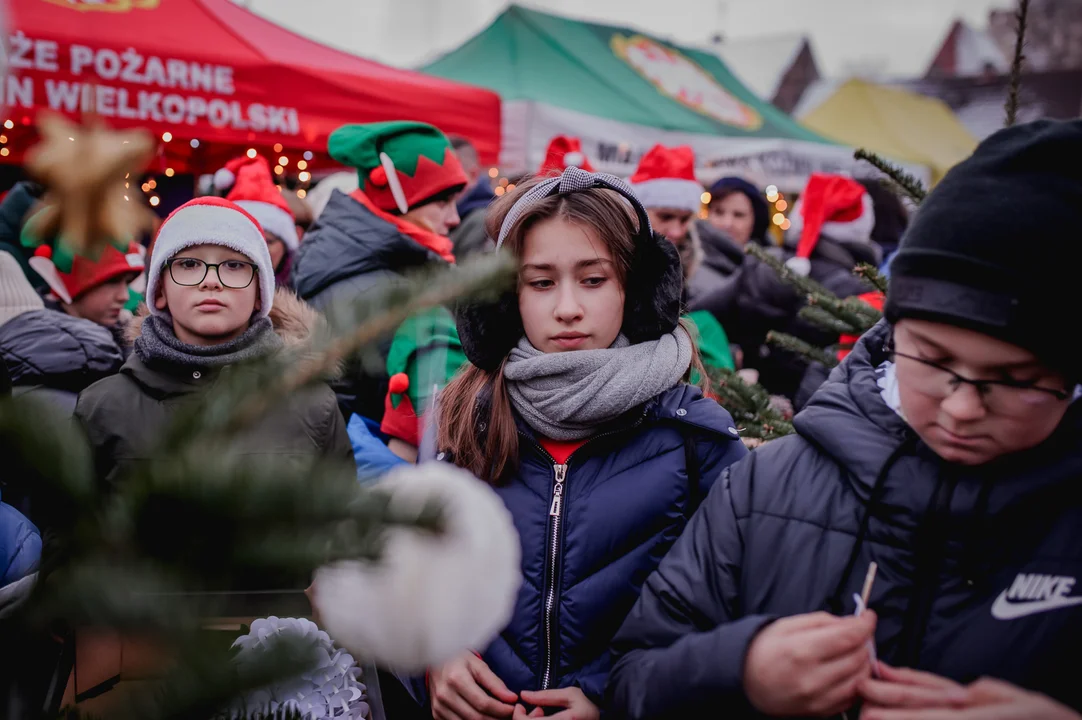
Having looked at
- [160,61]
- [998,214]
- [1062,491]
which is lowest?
[1062,491]

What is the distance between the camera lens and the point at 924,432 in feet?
4.13

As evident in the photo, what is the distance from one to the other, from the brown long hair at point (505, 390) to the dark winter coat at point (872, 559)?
49 centimetres

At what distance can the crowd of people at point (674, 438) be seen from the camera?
114cm

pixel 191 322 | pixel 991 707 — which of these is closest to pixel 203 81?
pixel 191 322

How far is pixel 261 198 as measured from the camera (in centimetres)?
445

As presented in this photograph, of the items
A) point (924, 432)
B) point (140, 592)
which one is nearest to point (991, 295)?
point (924, 432)

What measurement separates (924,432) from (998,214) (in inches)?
12.4

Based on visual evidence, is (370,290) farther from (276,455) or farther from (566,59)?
A: (566,59)

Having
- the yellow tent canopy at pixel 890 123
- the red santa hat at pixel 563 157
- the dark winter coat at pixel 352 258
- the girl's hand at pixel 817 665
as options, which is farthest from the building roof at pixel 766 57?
the girl's hand at pixel 817 665

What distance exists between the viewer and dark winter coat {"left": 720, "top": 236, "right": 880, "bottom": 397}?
4.24 m

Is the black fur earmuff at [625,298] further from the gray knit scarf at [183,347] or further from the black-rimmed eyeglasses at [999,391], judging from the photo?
the black-rimmed eyeglasses at [999,391]

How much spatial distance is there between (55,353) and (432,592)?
2714mm

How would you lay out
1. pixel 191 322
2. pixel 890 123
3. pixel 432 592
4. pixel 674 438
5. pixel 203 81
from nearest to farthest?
pixel 432 592
pixel 674 438
pixel 191 322
pixel 203 81
pixel 890 123

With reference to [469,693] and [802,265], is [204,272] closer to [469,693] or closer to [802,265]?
[469,693]
